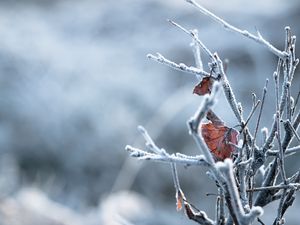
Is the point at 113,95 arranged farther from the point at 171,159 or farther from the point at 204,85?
the point at 171,159

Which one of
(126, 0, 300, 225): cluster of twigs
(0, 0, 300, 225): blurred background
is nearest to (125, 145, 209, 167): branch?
(126, 0, 300, 225): cluster of twigs

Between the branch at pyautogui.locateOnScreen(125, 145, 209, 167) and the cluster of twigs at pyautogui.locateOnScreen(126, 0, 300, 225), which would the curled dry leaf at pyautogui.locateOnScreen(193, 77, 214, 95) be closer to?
the cluster of twigs at pyautogui.locateOnScreen(126, 0, 300, 225)

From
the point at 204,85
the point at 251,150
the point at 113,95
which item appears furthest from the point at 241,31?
the point at 113,95

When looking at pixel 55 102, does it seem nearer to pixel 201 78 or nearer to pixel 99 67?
pixel 99 67

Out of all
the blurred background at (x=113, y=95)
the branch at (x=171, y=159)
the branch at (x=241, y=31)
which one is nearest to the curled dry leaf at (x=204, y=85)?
the branch at (x=241, y=31)

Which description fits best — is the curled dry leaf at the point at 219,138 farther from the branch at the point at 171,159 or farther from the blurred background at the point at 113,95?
the blurred background at the point at 113,95
